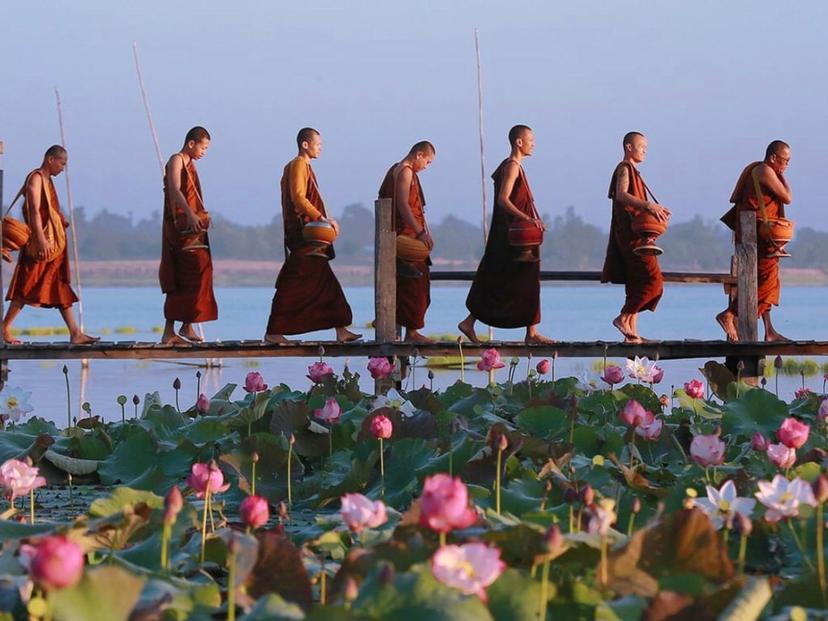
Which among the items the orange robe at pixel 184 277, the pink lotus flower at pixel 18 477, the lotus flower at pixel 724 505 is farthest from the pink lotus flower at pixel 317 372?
the orange robe at pixel 184 277

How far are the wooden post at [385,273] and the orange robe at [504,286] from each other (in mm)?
552

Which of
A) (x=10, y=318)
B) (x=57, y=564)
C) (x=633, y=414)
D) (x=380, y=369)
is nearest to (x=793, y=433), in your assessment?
A: (x=633, y=414)

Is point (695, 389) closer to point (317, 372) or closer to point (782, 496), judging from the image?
point (317, 372)

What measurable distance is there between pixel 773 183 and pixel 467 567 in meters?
7.66

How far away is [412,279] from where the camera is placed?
9.36 meters

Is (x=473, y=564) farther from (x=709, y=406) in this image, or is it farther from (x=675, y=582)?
(x=709, y=406)

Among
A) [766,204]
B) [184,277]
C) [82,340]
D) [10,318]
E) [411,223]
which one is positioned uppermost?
[766,204]

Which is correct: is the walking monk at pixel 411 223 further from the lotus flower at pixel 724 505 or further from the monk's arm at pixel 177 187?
the lotus flower at pixel 724 505

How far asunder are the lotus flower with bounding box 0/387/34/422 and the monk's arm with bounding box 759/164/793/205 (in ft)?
17.0

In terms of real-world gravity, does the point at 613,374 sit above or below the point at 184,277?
below

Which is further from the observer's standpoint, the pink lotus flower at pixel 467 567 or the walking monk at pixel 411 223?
the walking monk at pixel 411 223

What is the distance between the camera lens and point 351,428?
448 centimetres

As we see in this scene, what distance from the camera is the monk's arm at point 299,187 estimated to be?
8.84 meters

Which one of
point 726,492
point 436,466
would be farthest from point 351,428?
point 726,492
